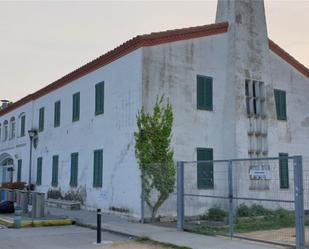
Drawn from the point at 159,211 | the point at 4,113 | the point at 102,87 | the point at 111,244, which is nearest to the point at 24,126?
the point at 4,113

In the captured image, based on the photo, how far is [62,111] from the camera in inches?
994

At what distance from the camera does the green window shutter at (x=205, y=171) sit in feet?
60.7

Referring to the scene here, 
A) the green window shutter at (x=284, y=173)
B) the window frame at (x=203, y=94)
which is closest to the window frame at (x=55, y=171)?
the window frame at (x=203, y=94)

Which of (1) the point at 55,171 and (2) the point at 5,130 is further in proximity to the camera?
(2) the point at 5,130

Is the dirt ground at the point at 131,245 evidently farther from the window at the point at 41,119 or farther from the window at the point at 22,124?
the window at the point at 22,124

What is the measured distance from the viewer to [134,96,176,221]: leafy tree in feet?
55.9

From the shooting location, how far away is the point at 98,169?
20.8m

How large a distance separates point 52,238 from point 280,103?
1302 cm

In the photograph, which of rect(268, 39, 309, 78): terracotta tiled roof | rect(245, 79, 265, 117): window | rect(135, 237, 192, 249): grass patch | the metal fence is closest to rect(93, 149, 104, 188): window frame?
the metal fence

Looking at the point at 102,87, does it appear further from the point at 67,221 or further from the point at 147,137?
the point at 67,221

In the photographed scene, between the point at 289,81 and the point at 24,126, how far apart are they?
17.4 metres

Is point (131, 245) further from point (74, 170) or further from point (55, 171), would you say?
point (55, 171)

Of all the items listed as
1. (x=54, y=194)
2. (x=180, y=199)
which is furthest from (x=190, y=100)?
(x=54, y=194)

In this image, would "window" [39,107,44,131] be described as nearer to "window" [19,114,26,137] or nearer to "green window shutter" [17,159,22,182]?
"window" [19,114,26,137]
